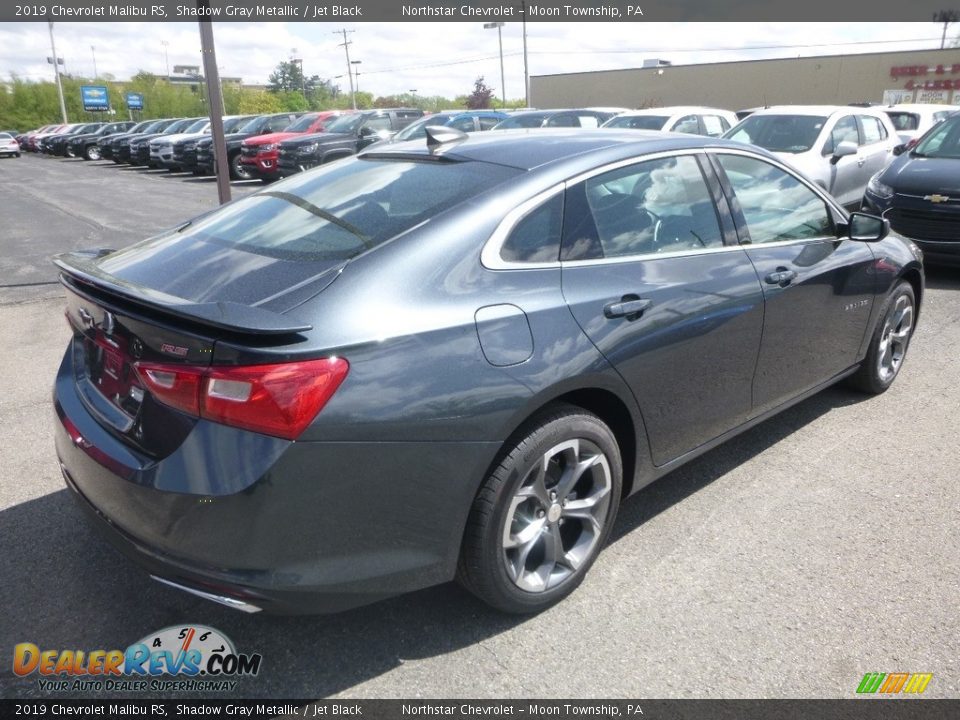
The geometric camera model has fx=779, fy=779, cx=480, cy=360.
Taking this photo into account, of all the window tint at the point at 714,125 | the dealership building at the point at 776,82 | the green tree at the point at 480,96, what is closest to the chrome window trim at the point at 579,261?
the window tint at the point at 714,125

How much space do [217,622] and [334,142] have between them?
1675cm

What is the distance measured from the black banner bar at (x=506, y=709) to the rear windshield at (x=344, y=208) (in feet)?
4.65

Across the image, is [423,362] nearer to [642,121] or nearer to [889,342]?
[889,342]

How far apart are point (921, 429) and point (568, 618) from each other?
2737mm

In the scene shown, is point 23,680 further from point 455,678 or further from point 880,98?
point 880,98

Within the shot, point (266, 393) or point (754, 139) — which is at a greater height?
point (754, 139)

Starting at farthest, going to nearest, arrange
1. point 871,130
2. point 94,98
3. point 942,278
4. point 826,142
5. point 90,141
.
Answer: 1. point 94,98
2. point 90,141
3. point 871,130
4. point 826,142
5. point 942,278

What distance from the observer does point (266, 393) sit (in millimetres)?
2107

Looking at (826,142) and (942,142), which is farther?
(826,142)

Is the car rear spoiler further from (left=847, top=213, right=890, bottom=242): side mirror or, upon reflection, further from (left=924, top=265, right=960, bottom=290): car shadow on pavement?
(left=924, top=265, right=960, bottom=290): car shadow on pavement

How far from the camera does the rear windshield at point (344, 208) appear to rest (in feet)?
8.73

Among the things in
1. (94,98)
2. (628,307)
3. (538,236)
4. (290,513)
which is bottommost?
(290,513)

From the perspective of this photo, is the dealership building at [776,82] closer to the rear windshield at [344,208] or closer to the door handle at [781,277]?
the door handle at [781,277]
